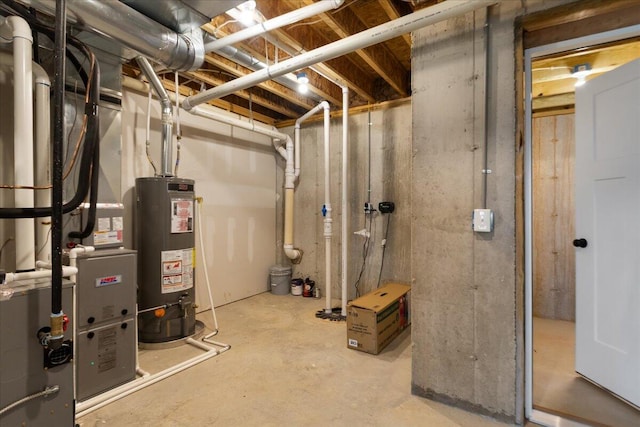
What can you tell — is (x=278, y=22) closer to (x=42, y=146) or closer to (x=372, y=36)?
(x=372, y=36)

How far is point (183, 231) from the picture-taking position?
294 centimetres

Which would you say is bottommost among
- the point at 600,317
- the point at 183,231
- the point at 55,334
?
the point at 600,317

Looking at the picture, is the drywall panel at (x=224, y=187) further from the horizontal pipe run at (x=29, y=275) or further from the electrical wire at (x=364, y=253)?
the horizontal pipe run at (x=29, y=275)

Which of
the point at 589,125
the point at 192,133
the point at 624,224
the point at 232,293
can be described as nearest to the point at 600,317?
the point at 624,224

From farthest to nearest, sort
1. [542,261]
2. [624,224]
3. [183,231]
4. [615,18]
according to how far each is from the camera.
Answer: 1. [542,261]
2. [183,231]
3. [624,224]
4. [615,18]

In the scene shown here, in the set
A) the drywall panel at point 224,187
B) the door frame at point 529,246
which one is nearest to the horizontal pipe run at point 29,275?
the drywall panel at point 224,187

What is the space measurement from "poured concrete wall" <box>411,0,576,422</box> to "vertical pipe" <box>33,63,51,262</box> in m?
2.28

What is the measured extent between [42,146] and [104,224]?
64 cm

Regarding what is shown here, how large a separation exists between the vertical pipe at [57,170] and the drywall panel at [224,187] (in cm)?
198

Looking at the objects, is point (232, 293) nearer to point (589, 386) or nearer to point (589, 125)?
point (589, 386)

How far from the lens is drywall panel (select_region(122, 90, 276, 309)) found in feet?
10.5

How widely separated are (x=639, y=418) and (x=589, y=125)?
182cm

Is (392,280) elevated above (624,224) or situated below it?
below

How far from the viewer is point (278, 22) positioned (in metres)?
2.04
